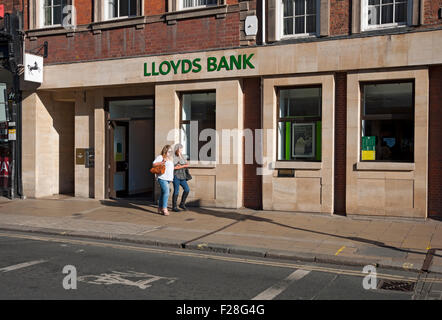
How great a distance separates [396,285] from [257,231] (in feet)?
13.1

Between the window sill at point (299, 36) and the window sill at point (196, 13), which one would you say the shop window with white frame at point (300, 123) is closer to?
the window sill at point (299, 36)

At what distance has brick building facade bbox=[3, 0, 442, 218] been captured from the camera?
11250 mm

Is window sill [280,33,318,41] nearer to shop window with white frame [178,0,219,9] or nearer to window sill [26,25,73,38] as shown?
shop window with white frame [178,0,219,9]

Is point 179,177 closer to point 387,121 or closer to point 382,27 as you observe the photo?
point 387,121

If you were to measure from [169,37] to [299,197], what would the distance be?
587 centimetres

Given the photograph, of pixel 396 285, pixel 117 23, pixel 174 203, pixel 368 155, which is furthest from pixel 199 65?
pixel 396 285

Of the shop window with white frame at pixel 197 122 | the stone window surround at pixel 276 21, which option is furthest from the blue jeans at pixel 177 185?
the stone window surround at pixel 276 21

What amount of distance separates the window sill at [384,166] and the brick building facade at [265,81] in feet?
0.08

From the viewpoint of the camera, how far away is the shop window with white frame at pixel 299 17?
12516mm

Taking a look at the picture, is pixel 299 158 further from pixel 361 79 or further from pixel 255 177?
pixel 361 79

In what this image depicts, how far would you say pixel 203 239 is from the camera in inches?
367

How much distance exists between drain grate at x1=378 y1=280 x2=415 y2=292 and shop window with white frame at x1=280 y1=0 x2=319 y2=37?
25.0 feet

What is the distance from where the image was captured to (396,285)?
6512 millimetres

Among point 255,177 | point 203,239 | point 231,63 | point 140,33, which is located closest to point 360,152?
point 255,177
